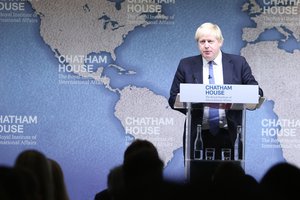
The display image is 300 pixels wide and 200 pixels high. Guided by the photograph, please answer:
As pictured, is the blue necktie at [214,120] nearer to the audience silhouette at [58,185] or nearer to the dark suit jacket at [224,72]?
the dark suit jacket at [224,72]

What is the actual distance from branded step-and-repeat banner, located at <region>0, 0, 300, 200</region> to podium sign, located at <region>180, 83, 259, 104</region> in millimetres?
2190

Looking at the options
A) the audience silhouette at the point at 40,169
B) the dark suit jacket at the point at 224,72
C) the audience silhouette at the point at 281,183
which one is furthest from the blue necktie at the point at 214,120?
the audience silhouette at the point at 281,183

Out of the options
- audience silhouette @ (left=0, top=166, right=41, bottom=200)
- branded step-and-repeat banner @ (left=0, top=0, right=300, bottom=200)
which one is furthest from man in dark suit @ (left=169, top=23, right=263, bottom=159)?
audience silhouette @ (left=0, top=166, right=41, bottom=200)

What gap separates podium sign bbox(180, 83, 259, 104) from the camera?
5176 mm

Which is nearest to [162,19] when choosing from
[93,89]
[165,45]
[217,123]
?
[165,45]

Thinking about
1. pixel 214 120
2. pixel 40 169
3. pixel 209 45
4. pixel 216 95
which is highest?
pixel 209 45

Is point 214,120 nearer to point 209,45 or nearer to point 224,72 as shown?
point 224,72

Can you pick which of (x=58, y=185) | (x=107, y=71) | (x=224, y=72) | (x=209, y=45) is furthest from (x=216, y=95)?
(x=107, y=71)

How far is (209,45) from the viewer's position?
20.1ft

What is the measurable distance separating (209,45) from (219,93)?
1.05 m

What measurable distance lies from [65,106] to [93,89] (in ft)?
1.16

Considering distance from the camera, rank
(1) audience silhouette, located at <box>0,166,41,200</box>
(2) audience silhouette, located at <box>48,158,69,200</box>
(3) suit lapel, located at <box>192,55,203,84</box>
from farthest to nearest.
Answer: (3) suit lapel, located at <box>192,55,203,84</box>
(2) audience silhouette, located at <box>48,158,69,200</box>
(1) audience silhouette, located at <box>0,166,41,200</box>

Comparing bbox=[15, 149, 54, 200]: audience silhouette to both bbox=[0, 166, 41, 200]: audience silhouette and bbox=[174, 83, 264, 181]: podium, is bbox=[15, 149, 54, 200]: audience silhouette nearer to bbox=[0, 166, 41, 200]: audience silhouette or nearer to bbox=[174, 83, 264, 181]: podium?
bbox=[0, 166, 41, 200]: audience silhouette

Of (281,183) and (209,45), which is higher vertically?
(209,45)
